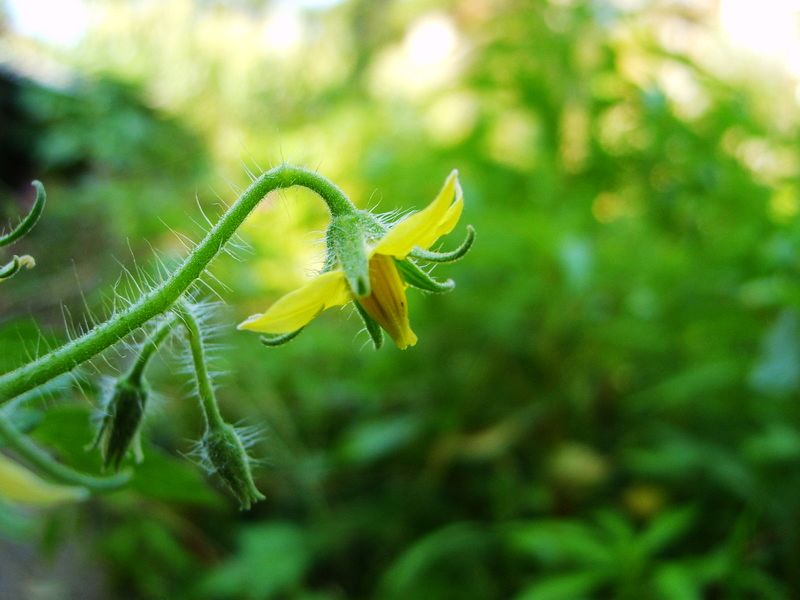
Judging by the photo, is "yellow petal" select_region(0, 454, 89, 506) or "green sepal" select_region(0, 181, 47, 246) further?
"yellow petal" select_region(0, 454, 89, 506)

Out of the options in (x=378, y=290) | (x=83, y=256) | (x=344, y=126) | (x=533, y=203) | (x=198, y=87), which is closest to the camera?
(x=378, y=290)

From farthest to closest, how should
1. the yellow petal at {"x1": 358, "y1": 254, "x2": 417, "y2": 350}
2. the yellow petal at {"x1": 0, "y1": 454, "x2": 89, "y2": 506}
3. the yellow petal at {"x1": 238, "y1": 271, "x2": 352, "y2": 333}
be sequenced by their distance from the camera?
the yellow petal at {"x1": 0, "y1": 454, "x2": 89, "y2": 506}
the yellow petal at {"x1": 358, "y1": 254, "x2": 417, "y2": 350}
the yellow petal at {"x1": 238, "y1": 271, "x2": 352, "y2": 333}

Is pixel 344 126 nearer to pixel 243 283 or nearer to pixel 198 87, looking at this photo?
pixel 243 283

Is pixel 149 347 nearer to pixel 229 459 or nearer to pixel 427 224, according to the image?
pixel 229 459

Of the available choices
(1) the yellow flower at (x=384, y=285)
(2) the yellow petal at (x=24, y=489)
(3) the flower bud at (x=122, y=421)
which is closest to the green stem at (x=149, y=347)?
(3) the flower bud at (x=122, y=421)

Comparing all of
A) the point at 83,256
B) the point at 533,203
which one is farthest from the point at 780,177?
the point at 83,256

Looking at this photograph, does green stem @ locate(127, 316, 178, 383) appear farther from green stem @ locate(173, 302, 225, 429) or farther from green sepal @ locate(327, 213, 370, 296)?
green sepal @ locate(327, 213, 370, 296)

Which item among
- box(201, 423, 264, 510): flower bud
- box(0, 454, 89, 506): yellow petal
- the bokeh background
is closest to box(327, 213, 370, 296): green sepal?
box(201, 423, 264, 510): flower bud
